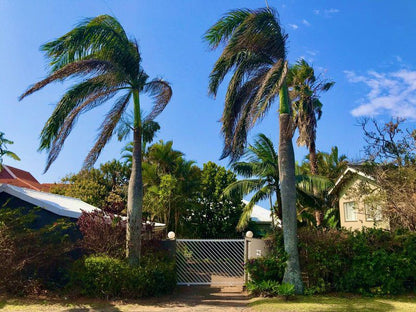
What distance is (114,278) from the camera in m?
8.72

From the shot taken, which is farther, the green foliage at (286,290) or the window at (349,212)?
the window at (349,212)

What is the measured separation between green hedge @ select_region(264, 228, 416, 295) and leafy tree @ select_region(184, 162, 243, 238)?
31.9ft

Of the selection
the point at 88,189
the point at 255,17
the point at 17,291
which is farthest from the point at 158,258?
the point at 88,189

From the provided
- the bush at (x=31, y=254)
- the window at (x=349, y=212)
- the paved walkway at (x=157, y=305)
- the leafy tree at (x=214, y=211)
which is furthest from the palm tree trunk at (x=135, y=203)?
the window at (x=349, y=212)

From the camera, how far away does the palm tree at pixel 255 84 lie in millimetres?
9156

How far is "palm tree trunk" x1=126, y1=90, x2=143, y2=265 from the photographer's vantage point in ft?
30.6

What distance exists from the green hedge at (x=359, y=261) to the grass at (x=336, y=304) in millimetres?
369

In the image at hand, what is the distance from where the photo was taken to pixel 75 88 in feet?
32.6

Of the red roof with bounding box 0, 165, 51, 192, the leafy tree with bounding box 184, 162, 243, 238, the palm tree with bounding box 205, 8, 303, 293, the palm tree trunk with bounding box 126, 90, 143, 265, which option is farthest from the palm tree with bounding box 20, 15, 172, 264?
the red roof with bounding box 0, 165, 51, 192

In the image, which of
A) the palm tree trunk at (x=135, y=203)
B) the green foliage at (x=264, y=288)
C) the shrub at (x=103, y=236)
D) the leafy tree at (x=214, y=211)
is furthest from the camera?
the leafy tree at (x=214, y=211)

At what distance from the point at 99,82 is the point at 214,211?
465 inches

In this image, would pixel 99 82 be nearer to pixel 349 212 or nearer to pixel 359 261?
pixel 359 261

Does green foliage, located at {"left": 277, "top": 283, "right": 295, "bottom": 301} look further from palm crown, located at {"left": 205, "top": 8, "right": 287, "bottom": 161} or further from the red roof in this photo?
the red roof

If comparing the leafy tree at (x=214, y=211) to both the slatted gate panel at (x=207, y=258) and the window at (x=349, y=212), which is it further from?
the slatted gate panel at (x=207, y=258)
